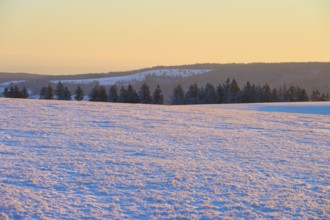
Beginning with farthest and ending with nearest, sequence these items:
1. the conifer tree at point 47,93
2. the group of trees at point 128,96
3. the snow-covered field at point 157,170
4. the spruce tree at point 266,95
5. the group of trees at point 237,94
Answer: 1. the conifer tree at point 47,93
2. the group of trees at point 128,96
3. the group of trees at point 237,94
4. the spruce tree at point 266,95
5. the snow-covered field at point 157,170

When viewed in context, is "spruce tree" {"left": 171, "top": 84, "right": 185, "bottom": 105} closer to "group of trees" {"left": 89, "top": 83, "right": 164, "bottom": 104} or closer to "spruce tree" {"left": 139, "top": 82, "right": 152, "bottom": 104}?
"group of trees" {"left": 89, "top": 83, "right": 164, "bottom": 104}

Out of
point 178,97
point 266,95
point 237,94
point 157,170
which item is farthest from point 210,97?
point 157,170

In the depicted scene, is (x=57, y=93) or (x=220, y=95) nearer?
(x=220, y=95)

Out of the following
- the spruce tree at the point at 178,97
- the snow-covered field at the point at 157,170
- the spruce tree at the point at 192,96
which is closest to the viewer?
the snow-covered field at the point at 157,170

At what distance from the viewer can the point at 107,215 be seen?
22.8ft

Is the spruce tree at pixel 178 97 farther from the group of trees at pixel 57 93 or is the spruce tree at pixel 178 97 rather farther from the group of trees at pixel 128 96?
the group of trees at pixel 57 93

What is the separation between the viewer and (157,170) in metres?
9.70

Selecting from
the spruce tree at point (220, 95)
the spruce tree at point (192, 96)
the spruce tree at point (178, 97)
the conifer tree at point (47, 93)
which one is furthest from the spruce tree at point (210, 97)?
the conifer tree at point (47, 93)

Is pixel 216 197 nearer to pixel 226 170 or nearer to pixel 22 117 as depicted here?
pixel 226 170

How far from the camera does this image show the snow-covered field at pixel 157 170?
24.0 ft

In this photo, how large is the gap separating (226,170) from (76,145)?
416 cm

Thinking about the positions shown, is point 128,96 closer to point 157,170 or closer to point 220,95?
point 220,95

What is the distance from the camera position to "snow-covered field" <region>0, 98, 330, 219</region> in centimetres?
731

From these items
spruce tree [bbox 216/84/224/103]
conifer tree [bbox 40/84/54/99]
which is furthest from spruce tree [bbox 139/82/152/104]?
conifer tree [bbox 40/84/54/99]
